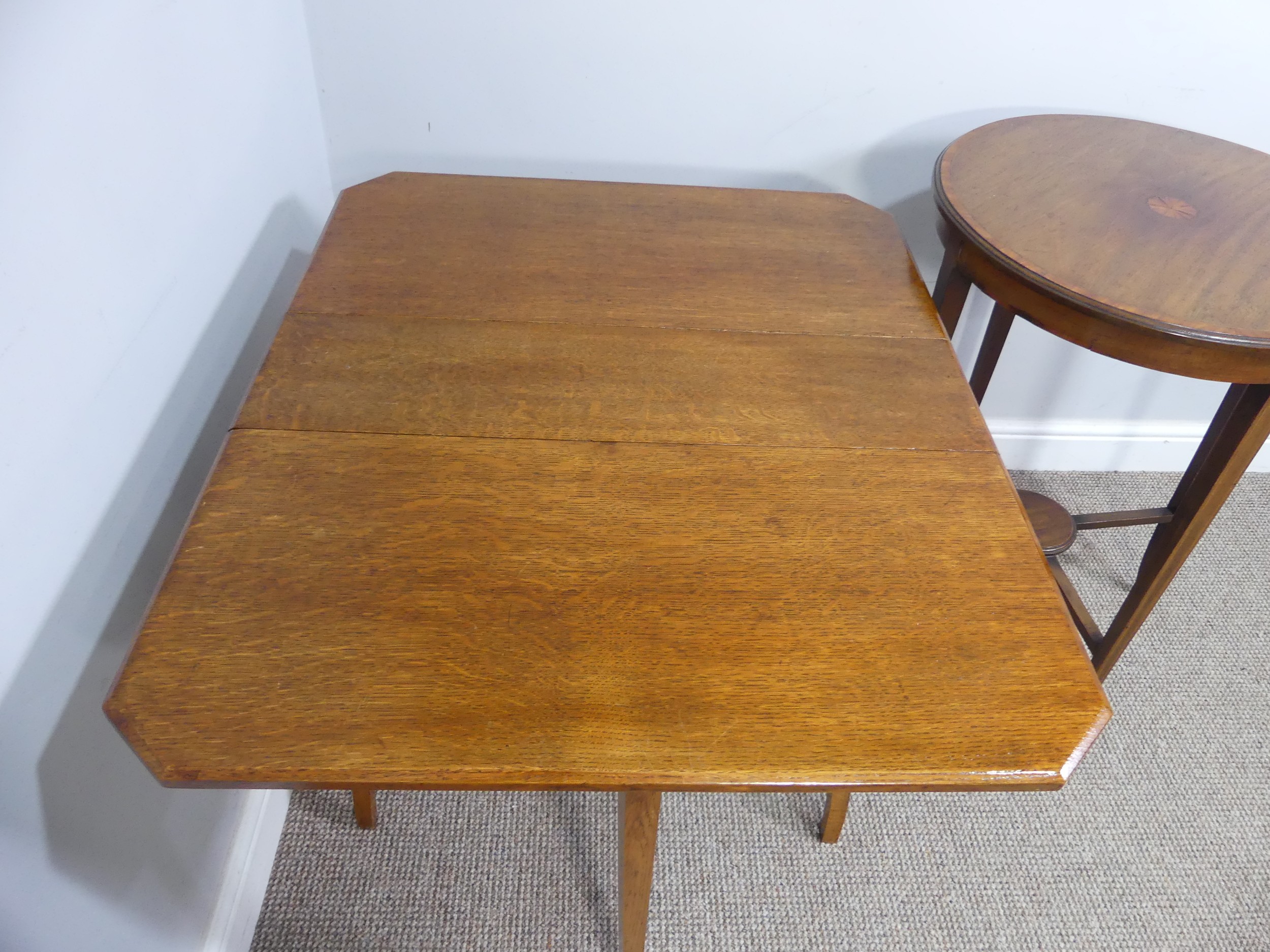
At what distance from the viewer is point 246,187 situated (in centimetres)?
113

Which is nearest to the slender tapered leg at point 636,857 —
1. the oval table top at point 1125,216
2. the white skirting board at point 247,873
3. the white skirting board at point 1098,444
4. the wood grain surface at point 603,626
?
the wood grain surface at point 603,626

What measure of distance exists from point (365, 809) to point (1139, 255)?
1.25m

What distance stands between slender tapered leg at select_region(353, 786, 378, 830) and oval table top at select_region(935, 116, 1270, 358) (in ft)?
3.60

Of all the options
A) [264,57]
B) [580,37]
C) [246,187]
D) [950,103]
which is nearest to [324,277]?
[246,187]

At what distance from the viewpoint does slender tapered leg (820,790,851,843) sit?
4.19ft

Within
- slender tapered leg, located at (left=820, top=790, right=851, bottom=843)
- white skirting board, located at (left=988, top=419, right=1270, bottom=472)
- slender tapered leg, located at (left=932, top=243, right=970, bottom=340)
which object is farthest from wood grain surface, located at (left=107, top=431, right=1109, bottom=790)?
white skirting board, located at (left=988, top=419, right=1270, bottom=472)

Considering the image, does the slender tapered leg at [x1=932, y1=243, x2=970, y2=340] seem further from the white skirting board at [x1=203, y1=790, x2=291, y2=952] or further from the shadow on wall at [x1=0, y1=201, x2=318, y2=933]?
the white skirting board at [x1=203, y1=790, x2=291, y2=952]

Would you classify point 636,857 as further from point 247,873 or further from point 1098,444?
point 1098,444

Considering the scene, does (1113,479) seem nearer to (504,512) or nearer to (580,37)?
(580,37)

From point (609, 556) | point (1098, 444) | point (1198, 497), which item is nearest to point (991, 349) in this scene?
point (1198, 497)

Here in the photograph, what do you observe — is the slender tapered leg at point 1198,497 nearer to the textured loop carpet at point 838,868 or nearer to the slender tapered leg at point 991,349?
the textured loop carpet at point 838,868

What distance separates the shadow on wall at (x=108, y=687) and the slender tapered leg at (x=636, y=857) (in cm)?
47

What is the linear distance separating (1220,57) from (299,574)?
1590 mm

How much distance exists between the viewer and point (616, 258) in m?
1.16
